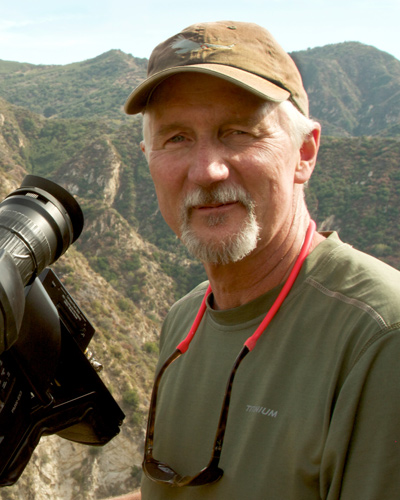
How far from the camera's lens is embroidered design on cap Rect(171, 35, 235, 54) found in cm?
152

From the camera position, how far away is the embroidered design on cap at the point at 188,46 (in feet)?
5.00

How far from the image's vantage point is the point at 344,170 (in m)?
59.4

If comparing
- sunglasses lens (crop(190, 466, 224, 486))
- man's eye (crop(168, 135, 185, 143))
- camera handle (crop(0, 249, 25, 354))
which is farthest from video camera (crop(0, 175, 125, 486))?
sunglasses lens (crop(190, 466, 224, 486))

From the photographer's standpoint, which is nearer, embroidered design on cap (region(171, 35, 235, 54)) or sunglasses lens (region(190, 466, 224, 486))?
sunglasses lens (region(190, 466, 224, 486))

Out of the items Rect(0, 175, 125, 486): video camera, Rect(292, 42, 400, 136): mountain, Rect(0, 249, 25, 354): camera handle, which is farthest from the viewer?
Rect(292, 42, 400, 136): mountain

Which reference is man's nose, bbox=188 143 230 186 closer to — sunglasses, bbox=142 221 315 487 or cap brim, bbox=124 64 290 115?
cap brim, bbox=124 64 290 115

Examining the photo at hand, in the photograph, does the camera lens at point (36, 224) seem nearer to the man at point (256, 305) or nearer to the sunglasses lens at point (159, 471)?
the man at point (256, 305)

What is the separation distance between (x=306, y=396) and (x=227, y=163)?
676 mm

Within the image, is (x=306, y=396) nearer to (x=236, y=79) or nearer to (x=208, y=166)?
(x=208, y=166)

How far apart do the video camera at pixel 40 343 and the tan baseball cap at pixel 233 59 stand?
520 mm

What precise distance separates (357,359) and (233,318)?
52 centimetres

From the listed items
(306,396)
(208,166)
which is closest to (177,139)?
(208,166)

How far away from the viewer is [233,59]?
151cm

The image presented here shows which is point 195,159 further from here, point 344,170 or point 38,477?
point 344,170
